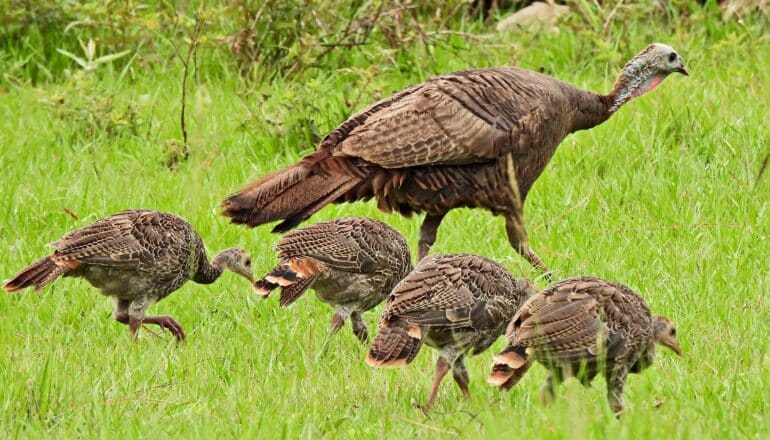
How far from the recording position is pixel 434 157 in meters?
7.87

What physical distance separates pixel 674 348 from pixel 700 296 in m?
1.37

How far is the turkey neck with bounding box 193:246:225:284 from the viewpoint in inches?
299

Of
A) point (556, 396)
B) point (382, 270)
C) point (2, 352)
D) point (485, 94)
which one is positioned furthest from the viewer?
point (485, 94)

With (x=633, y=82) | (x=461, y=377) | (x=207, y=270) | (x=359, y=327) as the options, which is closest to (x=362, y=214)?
(x=207, y=270)

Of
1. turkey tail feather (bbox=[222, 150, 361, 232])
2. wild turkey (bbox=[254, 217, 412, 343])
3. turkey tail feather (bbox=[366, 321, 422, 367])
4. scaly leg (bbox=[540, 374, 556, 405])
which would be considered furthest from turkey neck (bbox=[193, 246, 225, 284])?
scaly leg (bbox=[540, 374, 556, 405])

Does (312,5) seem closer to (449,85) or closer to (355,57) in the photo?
(355,57)

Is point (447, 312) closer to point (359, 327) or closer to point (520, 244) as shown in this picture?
point (359, 327)

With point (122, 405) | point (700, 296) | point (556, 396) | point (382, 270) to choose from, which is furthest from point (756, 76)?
point (122, 405)

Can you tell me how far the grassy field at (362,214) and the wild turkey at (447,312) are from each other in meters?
0.19

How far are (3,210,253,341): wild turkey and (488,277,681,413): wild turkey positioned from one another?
6.52 ft

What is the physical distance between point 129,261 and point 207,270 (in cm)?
69

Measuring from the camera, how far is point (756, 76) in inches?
413

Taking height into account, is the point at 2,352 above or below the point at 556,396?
below

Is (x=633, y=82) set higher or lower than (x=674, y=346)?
lower
